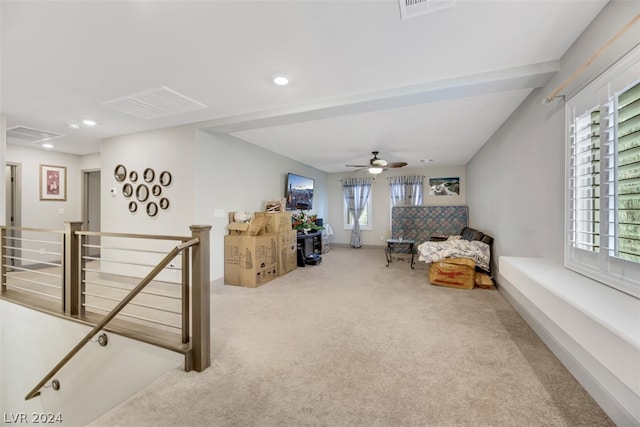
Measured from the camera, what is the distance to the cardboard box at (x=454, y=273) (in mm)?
3953

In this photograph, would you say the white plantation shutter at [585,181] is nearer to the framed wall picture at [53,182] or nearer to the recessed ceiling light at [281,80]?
the recessed ceiling light at [281,80]

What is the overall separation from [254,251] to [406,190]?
528 centimetres

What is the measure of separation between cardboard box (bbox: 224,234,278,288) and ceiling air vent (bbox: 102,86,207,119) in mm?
2002

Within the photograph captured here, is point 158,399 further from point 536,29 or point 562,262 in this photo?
point 536,29

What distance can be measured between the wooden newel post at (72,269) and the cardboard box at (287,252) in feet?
9.07

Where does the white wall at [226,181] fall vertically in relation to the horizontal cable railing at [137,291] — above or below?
above

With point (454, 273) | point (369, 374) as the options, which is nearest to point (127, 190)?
point (369, 374)

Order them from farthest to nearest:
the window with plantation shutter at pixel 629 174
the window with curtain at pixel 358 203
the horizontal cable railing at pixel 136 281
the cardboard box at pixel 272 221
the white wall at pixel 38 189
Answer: the window with curtain at pixel 358 203 → the white wall at pixel 38 189 → the cardboard box at pixel 272 221 → the horizontal cable railing at pixel 136 281 → the window with plantation shutter at pixel 629 174

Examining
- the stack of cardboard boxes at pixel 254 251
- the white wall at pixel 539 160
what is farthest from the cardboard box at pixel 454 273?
the stack of cardboard boxes at pixel 254 251

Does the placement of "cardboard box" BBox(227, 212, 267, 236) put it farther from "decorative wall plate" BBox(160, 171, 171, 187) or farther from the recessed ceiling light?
the recessed ceiling light

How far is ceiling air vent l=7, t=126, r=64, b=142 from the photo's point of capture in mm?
4023

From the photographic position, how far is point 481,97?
2.98 meters

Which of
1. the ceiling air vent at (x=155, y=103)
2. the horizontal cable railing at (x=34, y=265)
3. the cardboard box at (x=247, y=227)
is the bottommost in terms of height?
the horizontal cable railing at (x=34, y=265)

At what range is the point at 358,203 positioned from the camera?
823 centimetres
